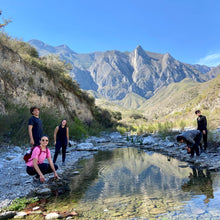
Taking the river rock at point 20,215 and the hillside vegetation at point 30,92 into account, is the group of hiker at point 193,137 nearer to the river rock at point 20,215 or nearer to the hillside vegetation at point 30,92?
the river rock at point 20,215

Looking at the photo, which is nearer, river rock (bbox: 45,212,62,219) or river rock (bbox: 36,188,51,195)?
river rock (bbox: 45,212,62,219)

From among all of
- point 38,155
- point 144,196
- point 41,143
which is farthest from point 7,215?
point 144,196

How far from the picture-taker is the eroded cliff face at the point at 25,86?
13714mm

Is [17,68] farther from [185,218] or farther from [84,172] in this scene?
[185,218]

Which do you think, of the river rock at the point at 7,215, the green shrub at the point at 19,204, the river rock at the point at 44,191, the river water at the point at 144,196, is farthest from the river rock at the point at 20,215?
the river rock at the point at 44,191

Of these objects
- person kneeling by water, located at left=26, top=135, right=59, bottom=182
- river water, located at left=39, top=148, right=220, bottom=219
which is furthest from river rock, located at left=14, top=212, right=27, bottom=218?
person kneeling by water, located at left=26, top=135, right=59, bottom=182

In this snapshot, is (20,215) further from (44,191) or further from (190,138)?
(190,138)

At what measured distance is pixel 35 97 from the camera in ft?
55.4

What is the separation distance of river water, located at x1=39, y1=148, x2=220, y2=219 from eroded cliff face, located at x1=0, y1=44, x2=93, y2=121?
974cm

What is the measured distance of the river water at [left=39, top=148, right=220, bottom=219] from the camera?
2.91 metres

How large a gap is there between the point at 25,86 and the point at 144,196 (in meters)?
15.5

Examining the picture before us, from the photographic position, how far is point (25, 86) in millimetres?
16109

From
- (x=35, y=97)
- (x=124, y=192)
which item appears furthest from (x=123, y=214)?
(x=35, y=97)

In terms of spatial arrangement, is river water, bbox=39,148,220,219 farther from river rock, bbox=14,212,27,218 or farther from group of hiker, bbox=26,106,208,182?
group of hiker, bbox=26,106,208,182
